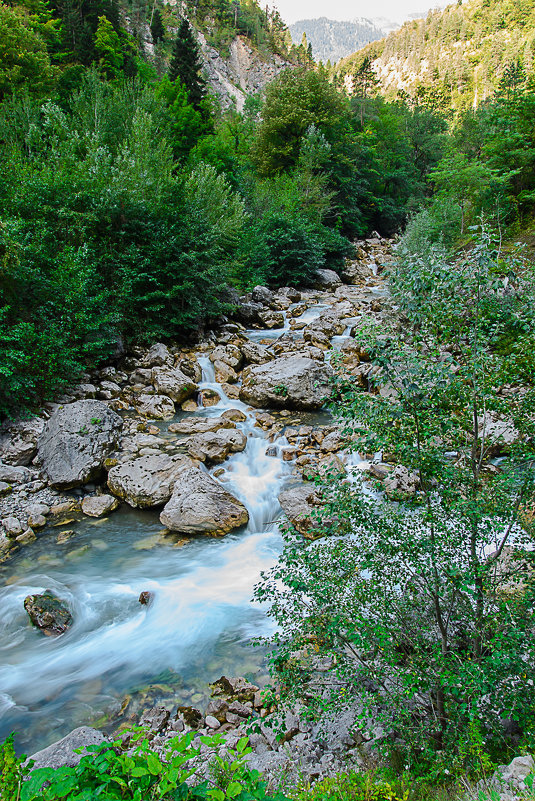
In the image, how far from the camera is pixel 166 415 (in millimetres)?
10523

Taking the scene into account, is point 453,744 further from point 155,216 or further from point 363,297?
point 363,297

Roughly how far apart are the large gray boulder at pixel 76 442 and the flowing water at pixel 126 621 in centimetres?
103

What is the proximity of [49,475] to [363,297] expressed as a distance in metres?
16.4

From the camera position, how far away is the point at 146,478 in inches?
306

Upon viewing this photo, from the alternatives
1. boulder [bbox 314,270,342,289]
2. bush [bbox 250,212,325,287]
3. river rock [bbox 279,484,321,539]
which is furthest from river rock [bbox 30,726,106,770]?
boulder [bbox 314,270,342,289]

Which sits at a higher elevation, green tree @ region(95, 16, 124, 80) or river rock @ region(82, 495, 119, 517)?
green tree @ region(95, 16, 124, 80)

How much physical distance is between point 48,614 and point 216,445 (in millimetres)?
4331

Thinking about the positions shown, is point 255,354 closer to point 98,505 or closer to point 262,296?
point 262,296

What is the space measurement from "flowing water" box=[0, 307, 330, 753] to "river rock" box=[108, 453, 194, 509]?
306 mm

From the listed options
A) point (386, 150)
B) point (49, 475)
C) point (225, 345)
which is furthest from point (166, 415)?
point (386, 150)

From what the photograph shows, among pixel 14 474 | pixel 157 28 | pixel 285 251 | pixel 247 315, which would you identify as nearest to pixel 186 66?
pixel 285 251

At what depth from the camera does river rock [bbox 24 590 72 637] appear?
536 cm

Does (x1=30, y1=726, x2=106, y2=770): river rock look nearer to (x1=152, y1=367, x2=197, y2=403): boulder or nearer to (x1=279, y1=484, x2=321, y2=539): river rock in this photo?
(x1=279, y1=484, x2=321, y2=539): river rock

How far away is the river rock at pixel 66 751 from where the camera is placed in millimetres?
3248
